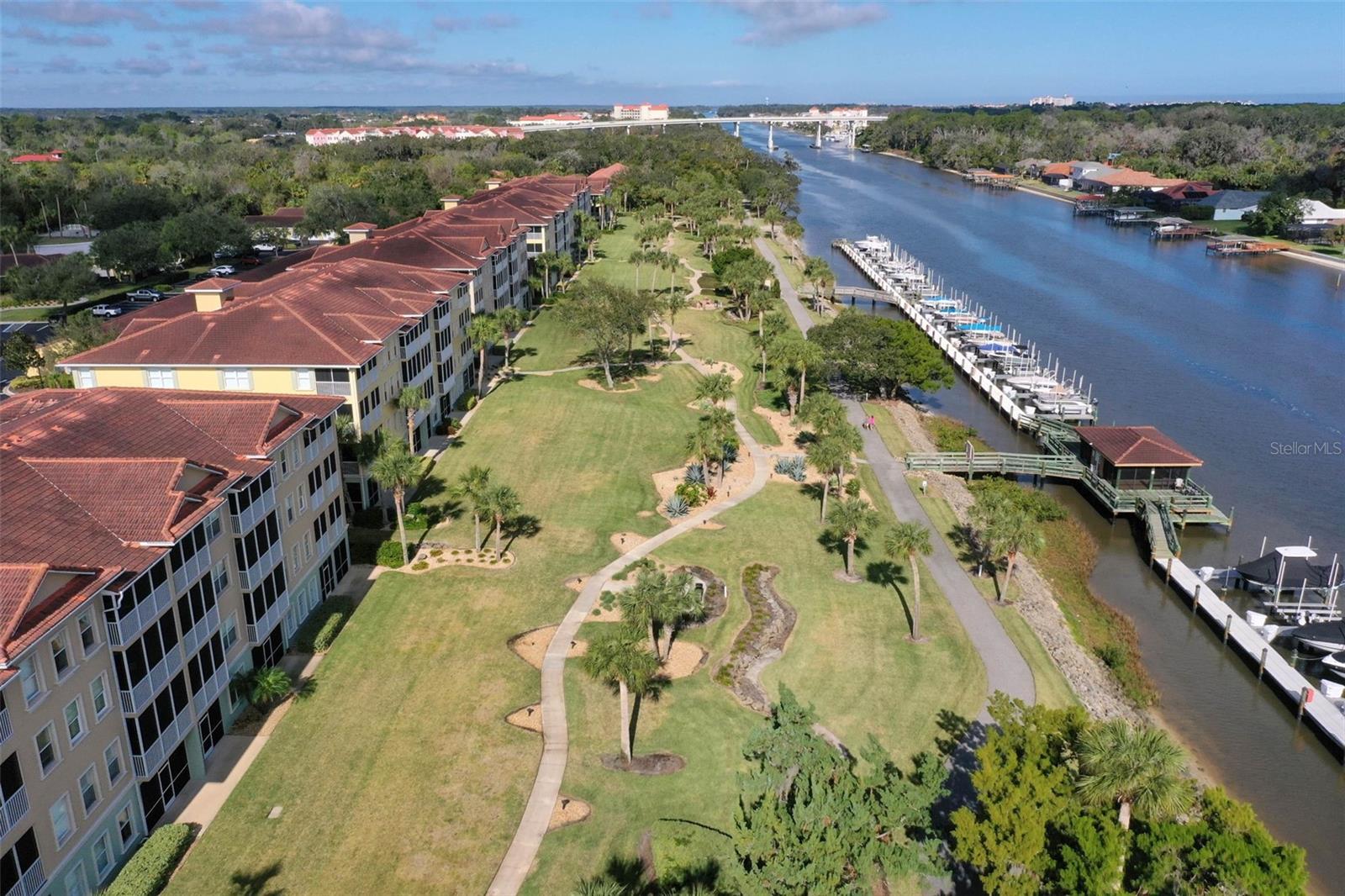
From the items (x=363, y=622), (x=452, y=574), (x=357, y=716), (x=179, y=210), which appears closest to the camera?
(x=357, y=716)

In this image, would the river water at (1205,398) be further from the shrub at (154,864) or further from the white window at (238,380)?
the white window at (238,380)

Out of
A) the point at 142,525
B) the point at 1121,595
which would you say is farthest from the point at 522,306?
the point at 142,525

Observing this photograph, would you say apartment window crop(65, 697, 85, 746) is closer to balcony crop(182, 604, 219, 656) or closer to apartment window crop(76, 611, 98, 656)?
apartment window crop(76, 611, 98, 656)

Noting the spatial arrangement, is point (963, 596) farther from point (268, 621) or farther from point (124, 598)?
point (124, 598)

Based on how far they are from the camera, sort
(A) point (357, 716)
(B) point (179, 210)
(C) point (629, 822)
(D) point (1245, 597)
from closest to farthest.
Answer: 1. (C) point (629, 822)
2. (A) point (357, 716)
3. (D) point (1245, 597)
4. (B) point (179, 210)

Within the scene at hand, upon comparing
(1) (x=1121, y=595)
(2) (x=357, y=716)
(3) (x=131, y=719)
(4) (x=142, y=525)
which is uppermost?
(4) (x=142, y=525)

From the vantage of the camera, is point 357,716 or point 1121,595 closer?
point 357,716

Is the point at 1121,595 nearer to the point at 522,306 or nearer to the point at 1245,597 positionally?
the point at 1245,597

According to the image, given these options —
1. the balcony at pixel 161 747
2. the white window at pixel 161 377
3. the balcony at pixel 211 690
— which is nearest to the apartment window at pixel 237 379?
the white window at pixel 161 377
